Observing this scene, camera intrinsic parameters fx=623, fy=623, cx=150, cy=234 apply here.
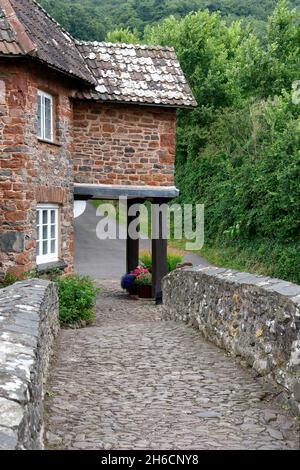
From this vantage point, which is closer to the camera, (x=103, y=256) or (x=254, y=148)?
(x=254, y=148)

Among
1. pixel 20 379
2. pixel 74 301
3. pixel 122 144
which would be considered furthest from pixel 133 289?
pixel 20 379

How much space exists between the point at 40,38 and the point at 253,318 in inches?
335

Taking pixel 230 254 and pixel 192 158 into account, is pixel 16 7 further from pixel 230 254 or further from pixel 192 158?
pixel 192 158

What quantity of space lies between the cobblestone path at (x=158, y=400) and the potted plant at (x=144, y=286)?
29.6 feet

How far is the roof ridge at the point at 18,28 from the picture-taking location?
11164 millimetres

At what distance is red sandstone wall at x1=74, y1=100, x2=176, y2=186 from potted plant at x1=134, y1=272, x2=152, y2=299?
3.74 metres

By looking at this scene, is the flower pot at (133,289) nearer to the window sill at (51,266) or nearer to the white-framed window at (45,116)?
the window sill at (51,266)

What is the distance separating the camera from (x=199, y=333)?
8.80m

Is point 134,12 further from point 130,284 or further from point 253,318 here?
point 253,318

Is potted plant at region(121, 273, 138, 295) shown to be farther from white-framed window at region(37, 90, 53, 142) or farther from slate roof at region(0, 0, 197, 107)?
white-framed window at region(37, 90, 53, 142)

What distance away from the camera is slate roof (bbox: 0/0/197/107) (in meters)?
12.1

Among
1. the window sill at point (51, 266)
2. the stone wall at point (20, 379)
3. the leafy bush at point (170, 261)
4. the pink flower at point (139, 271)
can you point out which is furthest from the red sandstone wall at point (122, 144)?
the stone wall at point (20, 379)

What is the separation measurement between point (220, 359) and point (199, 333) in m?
1.79
